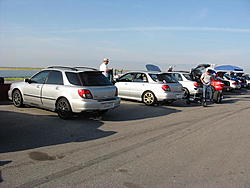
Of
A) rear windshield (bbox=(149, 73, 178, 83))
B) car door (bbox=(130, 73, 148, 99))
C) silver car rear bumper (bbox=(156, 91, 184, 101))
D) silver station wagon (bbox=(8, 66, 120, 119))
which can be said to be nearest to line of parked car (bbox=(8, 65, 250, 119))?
silver station wagon (bbox=(8, 66, 120, 119))

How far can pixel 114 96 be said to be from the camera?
8.47 metres

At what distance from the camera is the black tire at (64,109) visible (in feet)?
25.8

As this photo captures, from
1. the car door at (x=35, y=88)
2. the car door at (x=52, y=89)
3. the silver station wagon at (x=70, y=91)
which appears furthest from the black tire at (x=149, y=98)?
the car door at (x=35, y=88)

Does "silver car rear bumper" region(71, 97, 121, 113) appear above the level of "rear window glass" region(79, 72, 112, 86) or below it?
below

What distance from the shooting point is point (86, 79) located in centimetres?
802

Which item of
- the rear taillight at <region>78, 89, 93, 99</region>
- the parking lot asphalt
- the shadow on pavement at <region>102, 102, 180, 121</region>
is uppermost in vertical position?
the rear taillight at <region>78, 89, 93, 99</region>

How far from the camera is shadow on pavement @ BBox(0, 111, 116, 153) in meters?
5.60

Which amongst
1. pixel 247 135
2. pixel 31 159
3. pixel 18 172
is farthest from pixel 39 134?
pixel 247 135

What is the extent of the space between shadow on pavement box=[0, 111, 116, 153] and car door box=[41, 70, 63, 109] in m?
0.47

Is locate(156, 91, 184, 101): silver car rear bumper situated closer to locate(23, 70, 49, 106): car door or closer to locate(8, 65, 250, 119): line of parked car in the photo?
locate(8, 65, 250, 119): line of parked car

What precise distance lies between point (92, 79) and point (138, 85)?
4.40 m

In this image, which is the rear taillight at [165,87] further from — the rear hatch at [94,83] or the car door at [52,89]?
the car door at [52,89]

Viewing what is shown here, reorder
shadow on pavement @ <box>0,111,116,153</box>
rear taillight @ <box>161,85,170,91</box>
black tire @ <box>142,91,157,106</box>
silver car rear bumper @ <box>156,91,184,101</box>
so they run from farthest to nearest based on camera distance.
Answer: black tire @ <box>142,91,157,106</box> < rear taillight @ <box>161,85,170,91</box> < silver car rear bumper @ <box>156,91,184,101</box> < shadow on pavement @ <box>0,111,116,153</box>

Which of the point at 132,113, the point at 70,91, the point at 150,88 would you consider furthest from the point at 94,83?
the point at 150,88
